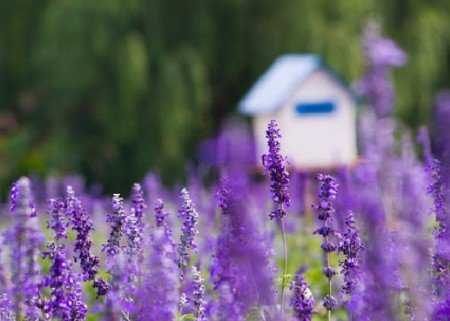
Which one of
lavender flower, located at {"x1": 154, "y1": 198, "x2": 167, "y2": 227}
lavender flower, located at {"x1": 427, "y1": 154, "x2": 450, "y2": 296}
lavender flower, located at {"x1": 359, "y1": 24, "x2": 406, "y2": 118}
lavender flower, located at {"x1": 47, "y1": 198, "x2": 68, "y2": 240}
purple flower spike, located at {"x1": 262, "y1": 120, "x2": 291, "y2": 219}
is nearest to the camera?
lavender flower, located at {"x1": 359, "y1": 24, "x2": 406, "y2": 118}

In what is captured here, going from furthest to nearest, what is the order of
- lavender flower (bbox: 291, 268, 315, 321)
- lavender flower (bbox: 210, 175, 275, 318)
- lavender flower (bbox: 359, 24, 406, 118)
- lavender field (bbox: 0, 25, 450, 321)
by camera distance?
lavender flower (bbox: 291, 268, 315, 321) → lavender flower (bbox: 210, 175, 275, 318) → lavender field (bbox: 0, 25, 450, 321) → lavender flower (bbox: 359, 24, 406, 118)

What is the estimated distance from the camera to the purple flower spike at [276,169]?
3.75m

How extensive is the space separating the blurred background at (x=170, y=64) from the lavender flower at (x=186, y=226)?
16243 millimetres

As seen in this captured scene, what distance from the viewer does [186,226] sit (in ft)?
13.3

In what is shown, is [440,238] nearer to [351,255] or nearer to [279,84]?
[351,255]

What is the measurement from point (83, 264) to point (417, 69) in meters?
18.4

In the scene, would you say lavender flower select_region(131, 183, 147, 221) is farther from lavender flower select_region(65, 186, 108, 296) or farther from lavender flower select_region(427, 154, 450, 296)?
lavender flower select_region(427, 154, 450, 296)

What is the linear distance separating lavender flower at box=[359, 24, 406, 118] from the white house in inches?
568

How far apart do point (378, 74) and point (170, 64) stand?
17856 mm

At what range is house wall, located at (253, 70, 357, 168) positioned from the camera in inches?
703

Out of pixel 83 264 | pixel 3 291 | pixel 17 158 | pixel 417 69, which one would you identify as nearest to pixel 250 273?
pixel 83 264

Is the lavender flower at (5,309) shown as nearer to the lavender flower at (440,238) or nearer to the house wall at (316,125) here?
the lavender flower at (440,238)

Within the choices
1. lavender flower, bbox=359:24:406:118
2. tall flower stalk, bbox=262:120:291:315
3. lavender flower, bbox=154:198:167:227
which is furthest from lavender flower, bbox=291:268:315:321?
lavender flower, bbox=154:198:167:227

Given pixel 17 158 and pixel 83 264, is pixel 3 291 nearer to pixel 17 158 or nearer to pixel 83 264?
pixel 83 264
